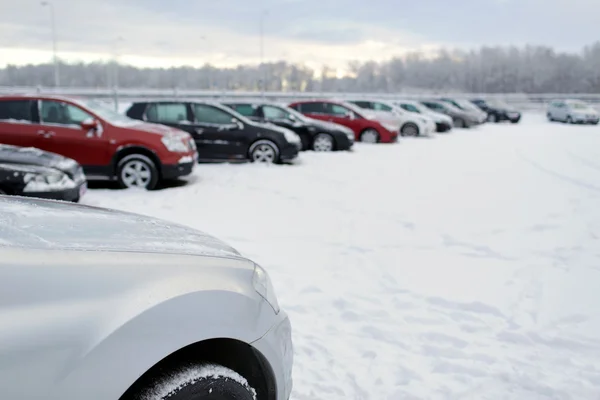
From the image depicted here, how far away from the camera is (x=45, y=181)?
6586 mm

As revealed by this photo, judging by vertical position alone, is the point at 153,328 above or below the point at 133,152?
below

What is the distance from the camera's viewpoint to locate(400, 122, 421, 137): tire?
2098 cm

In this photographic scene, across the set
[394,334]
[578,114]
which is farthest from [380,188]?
[578,114]

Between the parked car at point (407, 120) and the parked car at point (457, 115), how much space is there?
5993 millimetres

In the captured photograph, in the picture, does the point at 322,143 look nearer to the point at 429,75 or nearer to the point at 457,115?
the point at 457,115

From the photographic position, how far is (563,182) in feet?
33.5

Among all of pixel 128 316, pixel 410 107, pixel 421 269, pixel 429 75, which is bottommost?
pixel 421 269

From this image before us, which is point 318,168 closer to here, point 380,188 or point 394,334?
point 380,188

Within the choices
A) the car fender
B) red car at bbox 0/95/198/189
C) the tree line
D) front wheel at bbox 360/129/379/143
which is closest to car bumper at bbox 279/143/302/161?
red car at bbox 0/95/198/189

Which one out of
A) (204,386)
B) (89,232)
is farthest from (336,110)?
(204,386)

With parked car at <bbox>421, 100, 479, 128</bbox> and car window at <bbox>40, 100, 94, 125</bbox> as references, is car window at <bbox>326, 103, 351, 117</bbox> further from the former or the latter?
parked car at <bbox>421, 100, 479, 128</bbox>

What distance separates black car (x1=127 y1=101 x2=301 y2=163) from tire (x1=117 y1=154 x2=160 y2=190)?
267cm

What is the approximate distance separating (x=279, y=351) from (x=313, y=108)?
15636 mm

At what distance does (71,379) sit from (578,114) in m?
33.2
